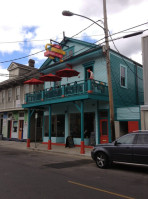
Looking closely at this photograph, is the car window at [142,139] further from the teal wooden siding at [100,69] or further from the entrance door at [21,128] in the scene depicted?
the entrance door at [21,128]

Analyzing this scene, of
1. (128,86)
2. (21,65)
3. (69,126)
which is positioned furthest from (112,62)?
(21,65)

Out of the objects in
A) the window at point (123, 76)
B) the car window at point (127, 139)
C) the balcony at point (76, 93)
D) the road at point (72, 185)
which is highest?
the window at point (123, 76)

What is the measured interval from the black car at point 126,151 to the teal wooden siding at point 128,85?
7267 mm

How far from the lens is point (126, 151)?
8.19 meters

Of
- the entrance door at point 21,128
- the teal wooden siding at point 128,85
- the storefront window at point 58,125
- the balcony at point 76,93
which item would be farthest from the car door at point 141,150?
the entrance door at point 21,128

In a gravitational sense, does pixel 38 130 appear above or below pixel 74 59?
below

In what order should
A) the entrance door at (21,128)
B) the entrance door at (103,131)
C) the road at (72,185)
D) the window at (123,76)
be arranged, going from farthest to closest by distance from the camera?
the entrance door at (21,128)
the window at (123,76)
the entrance door at (103,131)
the road at (72,185)

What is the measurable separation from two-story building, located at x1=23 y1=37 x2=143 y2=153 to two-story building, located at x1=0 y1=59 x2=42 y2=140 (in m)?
4.90

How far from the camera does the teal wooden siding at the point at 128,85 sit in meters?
16.1

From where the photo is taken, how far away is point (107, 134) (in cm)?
1518

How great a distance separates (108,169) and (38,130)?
53.1 ft

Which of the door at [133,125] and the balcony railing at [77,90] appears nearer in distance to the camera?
the balcony railing at [77,90]

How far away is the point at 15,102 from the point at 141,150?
782 inches

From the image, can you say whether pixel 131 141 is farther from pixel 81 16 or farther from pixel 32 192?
A: pixel 81 16
